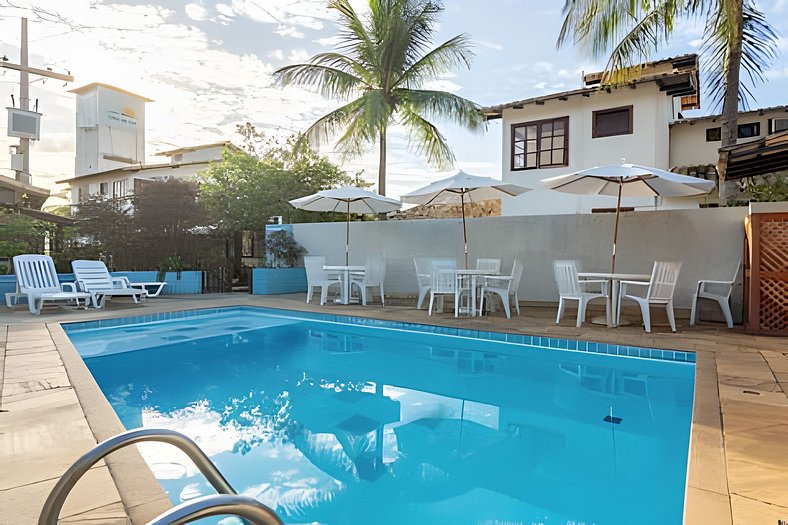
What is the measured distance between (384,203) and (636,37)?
23.0 ft

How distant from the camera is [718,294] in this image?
7.85 meters

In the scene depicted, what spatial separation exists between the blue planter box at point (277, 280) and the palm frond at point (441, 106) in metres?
5.85

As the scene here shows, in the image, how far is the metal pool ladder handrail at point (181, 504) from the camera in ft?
3.58

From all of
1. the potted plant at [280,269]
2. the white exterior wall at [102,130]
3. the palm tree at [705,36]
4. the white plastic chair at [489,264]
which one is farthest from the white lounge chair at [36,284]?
the white exterior wall at [102,130]

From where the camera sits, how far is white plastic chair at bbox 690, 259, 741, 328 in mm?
7559

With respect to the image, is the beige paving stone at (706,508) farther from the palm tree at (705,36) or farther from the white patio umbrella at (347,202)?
the palm tree at (705,36)

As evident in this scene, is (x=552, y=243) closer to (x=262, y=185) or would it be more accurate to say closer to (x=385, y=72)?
(x=385, y=72)

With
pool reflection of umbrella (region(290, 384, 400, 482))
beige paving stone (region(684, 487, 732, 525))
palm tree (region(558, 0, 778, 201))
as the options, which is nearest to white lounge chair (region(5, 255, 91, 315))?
pool reflection of umbrella (region(290, 384, 400, 482))

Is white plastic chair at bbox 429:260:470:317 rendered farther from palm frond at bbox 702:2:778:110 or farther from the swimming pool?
palm frond at bbox 702:2:778:110

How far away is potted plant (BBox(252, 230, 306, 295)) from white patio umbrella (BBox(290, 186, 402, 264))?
2.25 metres

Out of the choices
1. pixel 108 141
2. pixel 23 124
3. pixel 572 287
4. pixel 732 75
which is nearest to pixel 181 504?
pixel 572 287

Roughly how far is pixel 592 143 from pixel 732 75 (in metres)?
5.40

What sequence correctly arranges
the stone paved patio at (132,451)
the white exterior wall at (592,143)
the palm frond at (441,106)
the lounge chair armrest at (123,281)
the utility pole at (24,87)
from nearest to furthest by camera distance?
the stone paved patio at (132,451) → the lounge chair armrest at (123,281) → the white exterior wall at (592,143) → the palm frond at (441,106) → the utility pole at (24,87)

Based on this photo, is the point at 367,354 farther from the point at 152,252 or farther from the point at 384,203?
the point at 152,252
